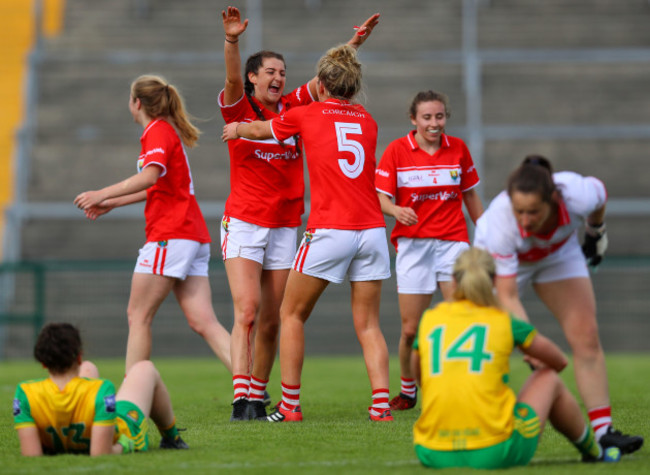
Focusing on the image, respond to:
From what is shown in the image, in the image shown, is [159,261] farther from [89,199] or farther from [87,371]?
[87,371]

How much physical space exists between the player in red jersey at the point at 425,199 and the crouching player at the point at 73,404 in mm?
2928

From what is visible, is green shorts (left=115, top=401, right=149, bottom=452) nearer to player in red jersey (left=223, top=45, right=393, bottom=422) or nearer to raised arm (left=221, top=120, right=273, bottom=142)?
player in red jersey (left=223, top=45, right=393, bottom=422)

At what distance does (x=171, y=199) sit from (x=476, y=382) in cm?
325

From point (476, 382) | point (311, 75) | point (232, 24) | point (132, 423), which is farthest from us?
point (311, 75)

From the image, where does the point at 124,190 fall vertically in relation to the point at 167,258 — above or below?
above

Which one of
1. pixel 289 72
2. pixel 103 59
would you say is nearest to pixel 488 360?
pixel 289 72

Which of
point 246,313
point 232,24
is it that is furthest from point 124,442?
point 232,24

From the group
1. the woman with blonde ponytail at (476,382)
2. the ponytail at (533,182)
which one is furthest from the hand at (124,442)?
the ponytail at (533,182)

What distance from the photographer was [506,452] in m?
4.27

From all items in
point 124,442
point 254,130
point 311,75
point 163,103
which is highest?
point 311,75

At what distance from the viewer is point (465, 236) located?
24.8ft

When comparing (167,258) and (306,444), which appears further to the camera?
(167,258)

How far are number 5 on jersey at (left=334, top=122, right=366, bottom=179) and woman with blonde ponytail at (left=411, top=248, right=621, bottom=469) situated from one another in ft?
6.44

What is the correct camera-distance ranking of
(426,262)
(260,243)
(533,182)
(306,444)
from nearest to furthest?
(533,182) → (306,444) → (260,243) → (426,262)
